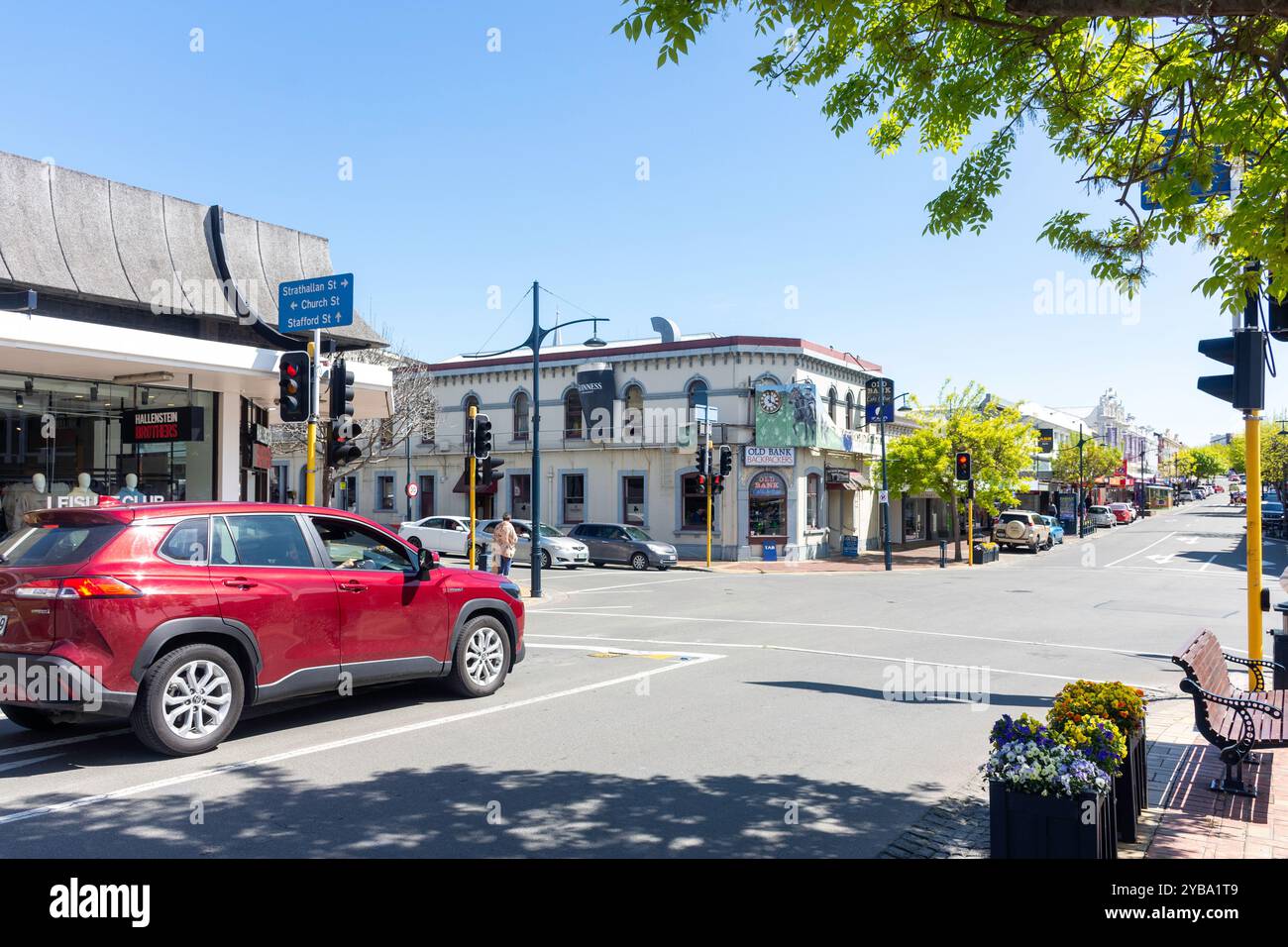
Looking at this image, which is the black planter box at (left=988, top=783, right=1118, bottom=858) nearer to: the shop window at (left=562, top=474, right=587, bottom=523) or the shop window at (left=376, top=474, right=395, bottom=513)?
the shop window at (left=562, top=474, right=587, bottom=523)

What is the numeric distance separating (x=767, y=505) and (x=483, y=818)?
3184 cm

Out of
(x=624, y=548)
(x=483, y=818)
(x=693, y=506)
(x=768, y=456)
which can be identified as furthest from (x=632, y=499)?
(x=483, y=818)

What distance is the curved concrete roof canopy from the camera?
47.1 ft

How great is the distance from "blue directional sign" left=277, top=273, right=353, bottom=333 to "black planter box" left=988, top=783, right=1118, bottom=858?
10.8 meters

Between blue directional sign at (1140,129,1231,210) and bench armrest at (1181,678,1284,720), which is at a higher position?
blue directional sign at (1140,129,1231,210)

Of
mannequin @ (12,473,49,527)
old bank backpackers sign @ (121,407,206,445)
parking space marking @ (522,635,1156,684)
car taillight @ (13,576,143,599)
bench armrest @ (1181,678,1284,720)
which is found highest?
old bank backpackers sign @ (121,407,206,445)

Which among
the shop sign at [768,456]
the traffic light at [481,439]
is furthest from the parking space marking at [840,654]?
the shop sign at [768,456]

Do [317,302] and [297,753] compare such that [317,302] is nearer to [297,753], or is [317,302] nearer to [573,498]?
[297,753]

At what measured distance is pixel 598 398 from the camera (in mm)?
38875

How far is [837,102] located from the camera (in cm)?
826

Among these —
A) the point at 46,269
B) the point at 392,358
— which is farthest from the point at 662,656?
the point at 392,358

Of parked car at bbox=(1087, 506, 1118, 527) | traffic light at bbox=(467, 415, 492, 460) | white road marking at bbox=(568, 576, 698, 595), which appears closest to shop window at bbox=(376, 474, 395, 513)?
white road marking at bbox=(568, 576, 698, 595)

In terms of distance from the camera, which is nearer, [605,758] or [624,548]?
[605,758]

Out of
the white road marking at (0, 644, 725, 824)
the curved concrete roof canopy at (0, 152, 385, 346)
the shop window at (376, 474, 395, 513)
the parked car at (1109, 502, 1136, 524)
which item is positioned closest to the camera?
the white road marking at (0, 644, 725, 824)
